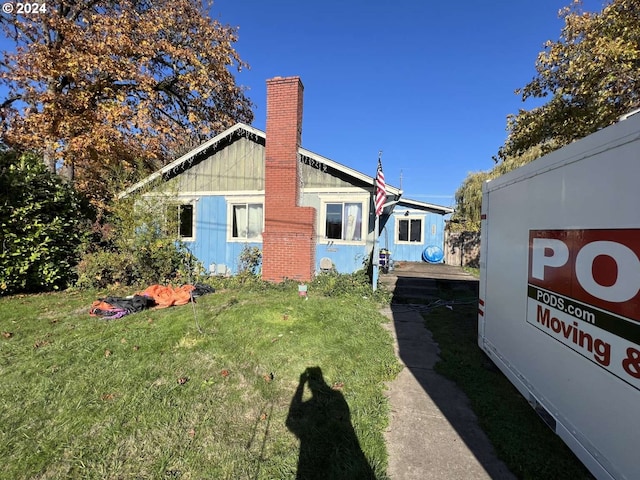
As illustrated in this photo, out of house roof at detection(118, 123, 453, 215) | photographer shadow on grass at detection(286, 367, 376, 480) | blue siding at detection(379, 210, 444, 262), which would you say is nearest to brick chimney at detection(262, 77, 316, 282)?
house roof at detection(118, 123, 453, 215)

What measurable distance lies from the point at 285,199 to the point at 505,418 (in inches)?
308

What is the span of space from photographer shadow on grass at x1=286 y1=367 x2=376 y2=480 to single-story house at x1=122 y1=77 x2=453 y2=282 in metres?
5.94

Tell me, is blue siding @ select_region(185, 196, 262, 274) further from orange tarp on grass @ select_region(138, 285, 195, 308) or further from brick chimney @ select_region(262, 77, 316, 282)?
orange tarp on grass @ select_region(138, 285, 195, 308)

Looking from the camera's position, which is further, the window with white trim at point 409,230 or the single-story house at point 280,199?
the window with white trim at point 409,230

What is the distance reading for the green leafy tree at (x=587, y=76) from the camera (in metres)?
7.96

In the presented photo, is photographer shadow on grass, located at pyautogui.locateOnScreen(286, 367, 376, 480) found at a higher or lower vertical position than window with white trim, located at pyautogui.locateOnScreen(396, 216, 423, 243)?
lower

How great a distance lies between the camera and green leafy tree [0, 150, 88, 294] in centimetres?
828

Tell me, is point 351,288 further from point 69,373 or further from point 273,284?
point 69,373

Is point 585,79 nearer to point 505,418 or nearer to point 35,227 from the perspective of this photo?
point 505,418

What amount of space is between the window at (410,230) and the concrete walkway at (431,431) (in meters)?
11.8

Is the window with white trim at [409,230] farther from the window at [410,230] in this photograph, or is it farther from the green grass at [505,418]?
the green grass at [505,418]

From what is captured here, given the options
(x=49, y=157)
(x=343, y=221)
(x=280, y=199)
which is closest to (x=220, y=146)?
(x=280, y=199)

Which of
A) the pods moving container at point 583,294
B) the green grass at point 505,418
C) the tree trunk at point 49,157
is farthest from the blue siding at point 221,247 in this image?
the tree trunk at point 49,157

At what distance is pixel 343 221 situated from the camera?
9891mm
